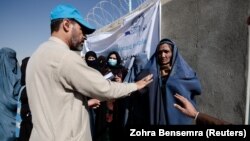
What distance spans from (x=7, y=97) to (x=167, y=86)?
8.01ft

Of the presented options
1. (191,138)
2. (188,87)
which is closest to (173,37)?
(188,87)

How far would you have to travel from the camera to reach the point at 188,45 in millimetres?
4574

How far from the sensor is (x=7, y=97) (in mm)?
4766

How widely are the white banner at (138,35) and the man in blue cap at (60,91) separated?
7.77ft

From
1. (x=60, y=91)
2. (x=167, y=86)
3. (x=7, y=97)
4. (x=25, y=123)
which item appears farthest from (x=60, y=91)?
(x=7, y=97)

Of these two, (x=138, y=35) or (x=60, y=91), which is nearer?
(x=60, y=91)

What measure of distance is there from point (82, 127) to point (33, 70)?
17.0 inches

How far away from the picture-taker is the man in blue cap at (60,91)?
1.95 meters

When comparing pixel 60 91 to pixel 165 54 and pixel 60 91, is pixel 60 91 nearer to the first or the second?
pixel 60 91

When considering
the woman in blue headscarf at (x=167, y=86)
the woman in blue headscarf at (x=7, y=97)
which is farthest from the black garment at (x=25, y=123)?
the woman in blue headscarf at (x=167, y=86)

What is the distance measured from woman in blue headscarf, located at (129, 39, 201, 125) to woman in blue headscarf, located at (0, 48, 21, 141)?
2.11 metres

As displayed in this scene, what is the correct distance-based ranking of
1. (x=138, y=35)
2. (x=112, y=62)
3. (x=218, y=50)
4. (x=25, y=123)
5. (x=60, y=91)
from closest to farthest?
(x=60, y=91) < (x=25, y=123) < (x=218, y=50) < (x=138, y=35) < (x=112, y=62)

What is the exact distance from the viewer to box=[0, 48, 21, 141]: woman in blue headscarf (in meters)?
4.76

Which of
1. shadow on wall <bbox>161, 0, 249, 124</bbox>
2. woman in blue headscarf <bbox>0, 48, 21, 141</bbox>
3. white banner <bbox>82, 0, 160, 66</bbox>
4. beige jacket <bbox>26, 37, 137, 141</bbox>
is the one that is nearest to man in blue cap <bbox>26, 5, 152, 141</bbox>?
beige jacket <bbox>26, 37, 137, 141</bbox>
